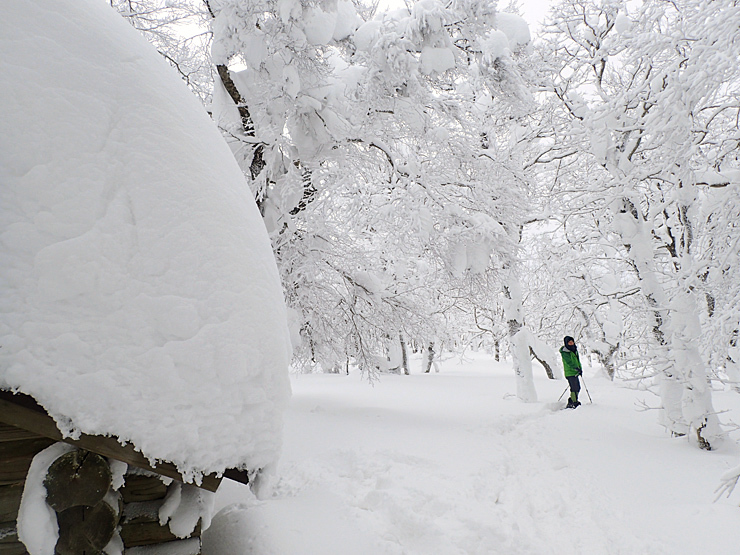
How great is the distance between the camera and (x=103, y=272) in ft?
4.70

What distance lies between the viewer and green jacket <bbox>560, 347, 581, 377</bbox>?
8.96m

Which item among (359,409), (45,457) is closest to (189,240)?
(45,457)

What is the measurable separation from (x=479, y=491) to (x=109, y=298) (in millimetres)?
4199

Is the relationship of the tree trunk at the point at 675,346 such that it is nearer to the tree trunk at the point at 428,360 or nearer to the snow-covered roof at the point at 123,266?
the snow-covered roof at the point at 123,266

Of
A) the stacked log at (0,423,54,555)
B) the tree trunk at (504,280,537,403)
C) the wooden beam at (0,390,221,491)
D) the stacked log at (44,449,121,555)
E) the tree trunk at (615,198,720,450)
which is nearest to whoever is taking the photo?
the wooden beam at (0,390,221,491)

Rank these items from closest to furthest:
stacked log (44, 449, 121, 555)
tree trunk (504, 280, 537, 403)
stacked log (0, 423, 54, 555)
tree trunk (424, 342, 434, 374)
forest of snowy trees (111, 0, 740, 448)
Answer: stacked log (44, 449, 121, 555) < stacked log (0, 423, 54, 555) < forest of snowy trees (111, 0, 740, 448) < tree trunk (504, 280, 537, 403) < tree trunk (424, 342, 434, 374)

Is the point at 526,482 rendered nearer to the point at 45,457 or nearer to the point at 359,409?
the point at 359,409

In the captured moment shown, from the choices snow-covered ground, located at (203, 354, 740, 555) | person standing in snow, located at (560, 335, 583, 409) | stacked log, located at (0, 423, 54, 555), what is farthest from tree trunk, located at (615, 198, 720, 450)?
stacked log, located at (0, 423, 54, 555)

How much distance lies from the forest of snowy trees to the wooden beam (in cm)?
378

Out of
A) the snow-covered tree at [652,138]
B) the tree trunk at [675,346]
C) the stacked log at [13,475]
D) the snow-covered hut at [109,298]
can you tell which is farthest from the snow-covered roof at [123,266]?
the tree trunk at [675,346]

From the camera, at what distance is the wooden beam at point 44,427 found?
4.34 feet

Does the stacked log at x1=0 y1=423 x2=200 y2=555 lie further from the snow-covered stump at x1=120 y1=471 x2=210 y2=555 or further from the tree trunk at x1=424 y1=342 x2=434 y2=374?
the tree trunk at x1=424 y1=342 x2=434 y2=374

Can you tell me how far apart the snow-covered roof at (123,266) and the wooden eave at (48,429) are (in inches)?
2.1

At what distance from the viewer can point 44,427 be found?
137cm
